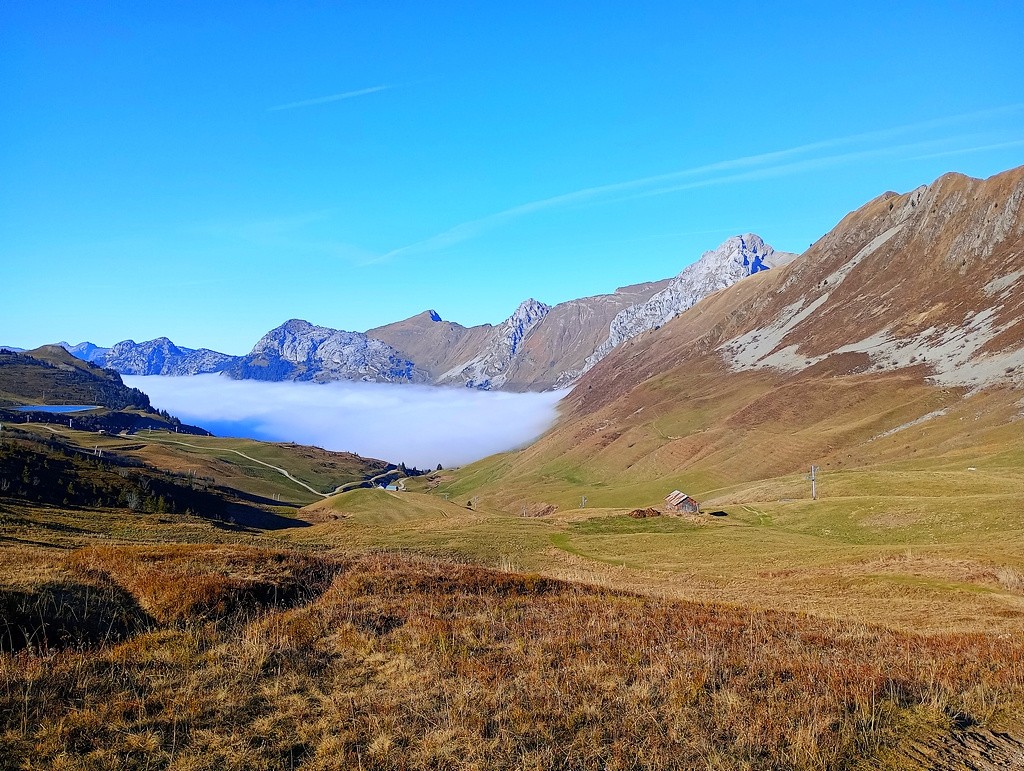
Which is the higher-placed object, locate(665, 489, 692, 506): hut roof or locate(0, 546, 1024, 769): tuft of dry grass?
locate(0, 546, 1024, 769): tuft of dry grass

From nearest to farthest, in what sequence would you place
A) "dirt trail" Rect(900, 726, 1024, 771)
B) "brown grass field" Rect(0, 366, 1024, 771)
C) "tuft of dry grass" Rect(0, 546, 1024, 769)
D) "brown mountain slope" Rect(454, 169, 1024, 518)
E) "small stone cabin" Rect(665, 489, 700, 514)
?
"tuft of dry grass" Rect(0, 546, 1024, 769)
"brown grass field" Rect(0, 366, 1024, 771)
"dirt trail" Rect(900, 726, 1024, 771)
"small stone cabin" Rect(665, 489, 700, 514)
"brown mountain slope" Rect(454, 169, 1024, 518)

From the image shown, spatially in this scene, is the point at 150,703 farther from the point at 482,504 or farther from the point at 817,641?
the point at 482,504

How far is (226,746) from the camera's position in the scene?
968 centimetres

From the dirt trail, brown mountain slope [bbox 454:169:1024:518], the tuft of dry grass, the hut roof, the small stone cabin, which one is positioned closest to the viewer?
the tuft of dry grass

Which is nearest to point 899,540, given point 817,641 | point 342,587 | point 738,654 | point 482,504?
point 817,641

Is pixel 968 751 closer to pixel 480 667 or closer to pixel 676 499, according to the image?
pixel 480 667

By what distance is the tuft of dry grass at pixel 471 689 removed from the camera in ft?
31.8

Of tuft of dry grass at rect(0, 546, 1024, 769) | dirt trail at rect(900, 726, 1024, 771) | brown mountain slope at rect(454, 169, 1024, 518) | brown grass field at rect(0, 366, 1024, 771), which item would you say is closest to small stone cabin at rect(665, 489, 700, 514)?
brown mountain slope at rect(454, 169, 1024, 518)

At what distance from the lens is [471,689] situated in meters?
12.1

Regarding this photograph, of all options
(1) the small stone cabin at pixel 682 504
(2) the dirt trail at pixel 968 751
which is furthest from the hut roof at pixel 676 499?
(2) the dirt trail at pixel 968 751

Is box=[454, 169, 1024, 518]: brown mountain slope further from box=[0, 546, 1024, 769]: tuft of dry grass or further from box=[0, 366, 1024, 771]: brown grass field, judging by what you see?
box=[0, 546, 1024, 769]: tuft of dry grass

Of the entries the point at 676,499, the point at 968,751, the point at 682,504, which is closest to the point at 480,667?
the point at 968,751

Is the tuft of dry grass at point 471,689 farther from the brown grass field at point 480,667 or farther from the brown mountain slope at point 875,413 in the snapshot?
the brown mountain slope at point 875,413

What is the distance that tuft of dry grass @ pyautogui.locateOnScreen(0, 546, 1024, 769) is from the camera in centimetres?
970
